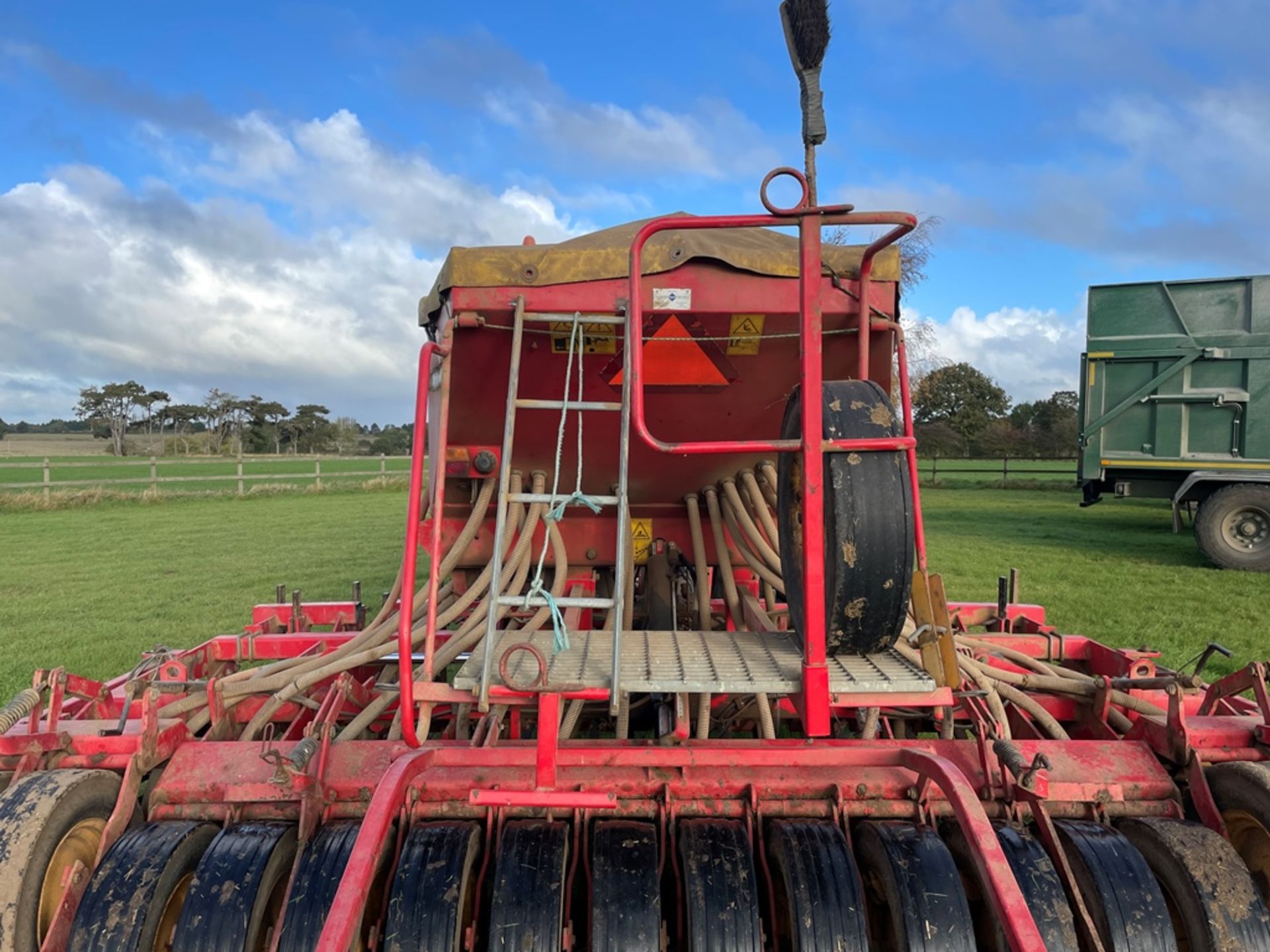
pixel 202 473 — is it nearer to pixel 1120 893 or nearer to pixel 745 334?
pixel 745 334

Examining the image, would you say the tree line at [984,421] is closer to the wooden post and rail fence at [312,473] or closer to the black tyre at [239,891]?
the wooden post and rail fence at [312,473]

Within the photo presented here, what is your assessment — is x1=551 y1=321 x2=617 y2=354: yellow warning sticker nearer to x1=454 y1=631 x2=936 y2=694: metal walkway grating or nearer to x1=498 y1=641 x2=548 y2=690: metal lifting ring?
x1=454 y1=631 x2=936 y2=694: metal walkway grating

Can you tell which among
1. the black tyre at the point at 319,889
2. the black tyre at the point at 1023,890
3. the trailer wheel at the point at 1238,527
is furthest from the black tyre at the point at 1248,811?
the trailer wheel at the point at 1238,527

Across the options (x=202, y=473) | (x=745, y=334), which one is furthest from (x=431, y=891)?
(x=202, y=473)

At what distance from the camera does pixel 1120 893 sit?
2184 millimetres

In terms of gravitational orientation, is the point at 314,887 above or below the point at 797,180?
below

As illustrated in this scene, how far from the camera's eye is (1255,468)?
10.1m

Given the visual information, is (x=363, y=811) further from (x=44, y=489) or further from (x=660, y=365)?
(x=44, y=489)

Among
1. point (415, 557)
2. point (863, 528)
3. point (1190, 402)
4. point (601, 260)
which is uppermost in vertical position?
point (1190, 402)

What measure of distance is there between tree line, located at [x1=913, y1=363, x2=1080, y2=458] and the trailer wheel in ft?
60.8

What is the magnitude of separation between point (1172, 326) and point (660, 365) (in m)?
9.93

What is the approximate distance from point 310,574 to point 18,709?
318 inches

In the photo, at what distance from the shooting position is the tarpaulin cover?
9.50ft

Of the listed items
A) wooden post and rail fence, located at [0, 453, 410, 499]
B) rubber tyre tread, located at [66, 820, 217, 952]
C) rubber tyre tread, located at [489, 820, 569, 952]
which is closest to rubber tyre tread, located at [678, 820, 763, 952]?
rubber tyre tread, located at [489, 820, 569, 952]
